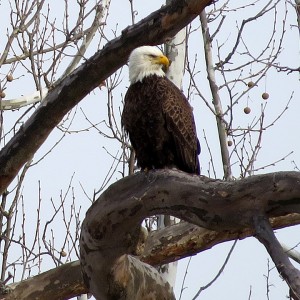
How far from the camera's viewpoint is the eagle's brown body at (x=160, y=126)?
18.2ft

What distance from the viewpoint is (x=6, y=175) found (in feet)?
17.3

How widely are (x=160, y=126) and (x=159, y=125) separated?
0.01 m

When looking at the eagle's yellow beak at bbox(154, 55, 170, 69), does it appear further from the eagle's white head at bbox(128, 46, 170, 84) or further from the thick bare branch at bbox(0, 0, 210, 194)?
the thick bare branch at bbox(0, 0, 210, 194)

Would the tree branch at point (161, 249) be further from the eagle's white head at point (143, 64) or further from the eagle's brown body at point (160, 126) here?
the eagle's white head at point (143, 64)

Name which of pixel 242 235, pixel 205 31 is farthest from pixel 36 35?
pixel 242 235

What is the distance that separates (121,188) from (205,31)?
3901 mm

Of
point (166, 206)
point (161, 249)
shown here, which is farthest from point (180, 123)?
point (166, 206)

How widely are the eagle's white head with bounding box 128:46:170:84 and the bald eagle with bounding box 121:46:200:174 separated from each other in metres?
0.03

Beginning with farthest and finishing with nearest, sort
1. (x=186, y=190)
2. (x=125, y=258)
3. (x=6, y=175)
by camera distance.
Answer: (x=6, y=175)
(x=125, y=258)
(x=186, y=190)

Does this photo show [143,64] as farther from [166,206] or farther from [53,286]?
A: [166,206]

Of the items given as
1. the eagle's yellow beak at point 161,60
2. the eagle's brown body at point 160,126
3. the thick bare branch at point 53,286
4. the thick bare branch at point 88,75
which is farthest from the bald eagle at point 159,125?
the thick bare branch at point 53,286

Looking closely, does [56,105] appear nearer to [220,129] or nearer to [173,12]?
[173,12]

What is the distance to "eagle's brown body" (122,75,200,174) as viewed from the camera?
556cm

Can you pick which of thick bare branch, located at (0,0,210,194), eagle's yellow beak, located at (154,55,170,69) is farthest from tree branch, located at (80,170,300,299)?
eagle's yellow beak, located at (154,55,170,69)
